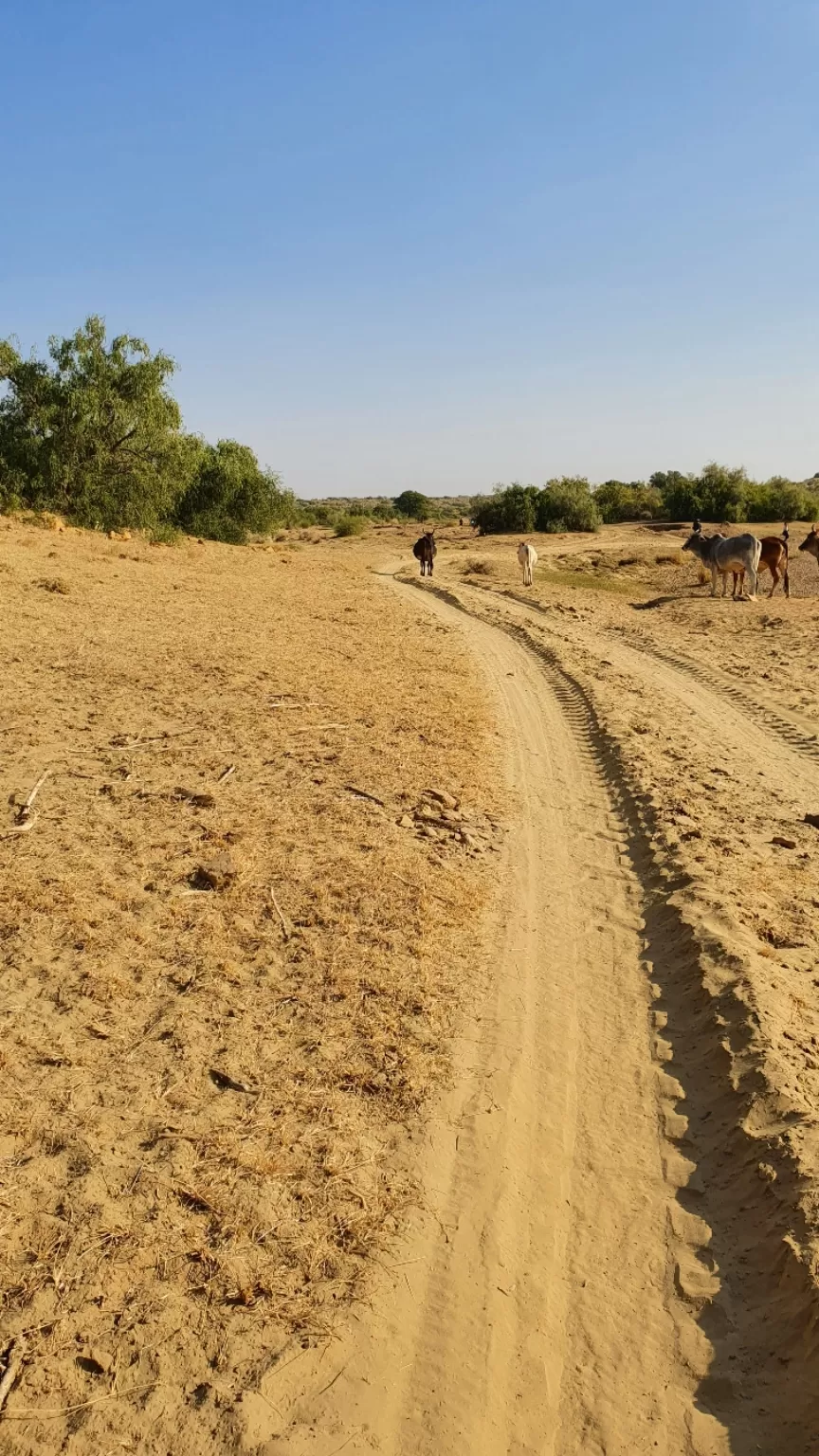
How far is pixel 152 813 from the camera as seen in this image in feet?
22.5

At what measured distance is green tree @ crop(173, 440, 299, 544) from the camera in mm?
37094

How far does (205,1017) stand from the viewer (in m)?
4.57

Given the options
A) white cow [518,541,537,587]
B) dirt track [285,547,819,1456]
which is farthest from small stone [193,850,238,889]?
white cow [518,541,537,587]

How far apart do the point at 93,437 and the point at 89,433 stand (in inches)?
5.9

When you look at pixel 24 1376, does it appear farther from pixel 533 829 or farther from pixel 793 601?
pixel 793 601

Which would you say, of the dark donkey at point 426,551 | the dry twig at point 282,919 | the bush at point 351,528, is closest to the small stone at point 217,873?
the dry twig at point 282,919

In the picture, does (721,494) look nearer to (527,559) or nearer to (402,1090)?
(527,559)

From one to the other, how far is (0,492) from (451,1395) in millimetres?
28958

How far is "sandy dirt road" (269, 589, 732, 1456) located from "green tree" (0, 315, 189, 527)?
1047 inches

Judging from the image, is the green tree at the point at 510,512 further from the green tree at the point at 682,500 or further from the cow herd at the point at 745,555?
the cow herd at the point at 745,555

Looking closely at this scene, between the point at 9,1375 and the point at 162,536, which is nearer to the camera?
the point at 9,1375

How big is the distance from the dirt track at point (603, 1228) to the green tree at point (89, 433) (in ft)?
85.5

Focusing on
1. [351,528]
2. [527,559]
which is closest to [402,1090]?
[527,559]

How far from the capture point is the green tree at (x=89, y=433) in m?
27.9
